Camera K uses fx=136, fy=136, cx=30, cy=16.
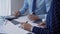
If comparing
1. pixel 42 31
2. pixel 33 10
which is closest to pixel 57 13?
pixel 42 31

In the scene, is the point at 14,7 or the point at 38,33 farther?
the point at 14,7

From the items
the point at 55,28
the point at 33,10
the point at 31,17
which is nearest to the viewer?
the point at 55,28

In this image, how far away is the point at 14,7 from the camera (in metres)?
3.25

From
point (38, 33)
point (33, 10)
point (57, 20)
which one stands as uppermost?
point (33, 10)

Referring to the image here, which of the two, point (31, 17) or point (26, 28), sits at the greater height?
point (31, 17)

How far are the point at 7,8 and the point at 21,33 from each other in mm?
2003

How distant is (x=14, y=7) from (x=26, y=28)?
1.94 meters

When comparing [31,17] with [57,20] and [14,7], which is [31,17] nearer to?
[57,20]

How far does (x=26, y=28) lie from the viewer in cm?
137

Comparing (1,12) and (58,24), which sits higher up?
(1,12)

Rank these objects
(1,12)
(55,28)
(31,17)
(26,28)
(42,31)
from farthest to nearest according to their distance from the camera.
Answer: (1,12)
(31,17)
(26,28)
(42,31)
(55,28)

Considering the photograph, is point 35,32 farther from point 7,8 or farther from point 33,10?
point 7,8

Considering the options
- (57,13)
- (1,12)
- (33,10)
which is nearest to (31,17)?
(33,10)

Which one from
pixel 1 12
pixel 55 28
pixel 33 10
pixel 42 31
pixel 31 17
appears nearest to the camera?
pixel 55 28
